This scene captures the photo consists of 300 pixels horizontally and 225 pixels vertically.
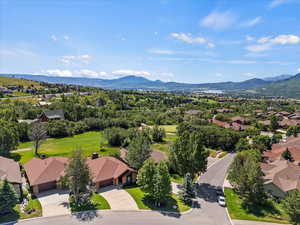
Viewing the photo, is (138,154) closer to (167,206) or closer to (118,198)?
(118,198)

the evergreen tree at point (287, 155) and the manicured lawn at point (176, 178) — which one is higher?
the evergreen tree at point (287, 155)

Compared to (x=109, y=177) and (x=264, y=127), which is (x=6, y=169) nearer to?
(x=109, y=177)

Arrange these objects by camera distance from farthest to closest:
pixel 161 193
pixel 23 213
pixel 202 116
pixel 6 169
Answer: pixel 202 116, pixel 6 169, pixel 161 193, pixel 23 213

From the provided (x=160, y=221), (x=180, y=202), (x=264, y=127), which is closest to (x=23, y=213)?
(x=160, y=221)

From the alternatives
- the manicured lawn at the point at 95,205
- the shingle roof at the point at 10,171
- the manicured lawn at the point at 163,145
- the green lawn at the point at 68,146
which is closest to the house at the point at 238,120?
the manicured lawn at the point at 163,145

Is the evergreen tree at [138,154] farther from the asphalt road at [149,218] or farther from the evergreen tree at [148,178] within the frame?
the asphalt road at [149,218]
